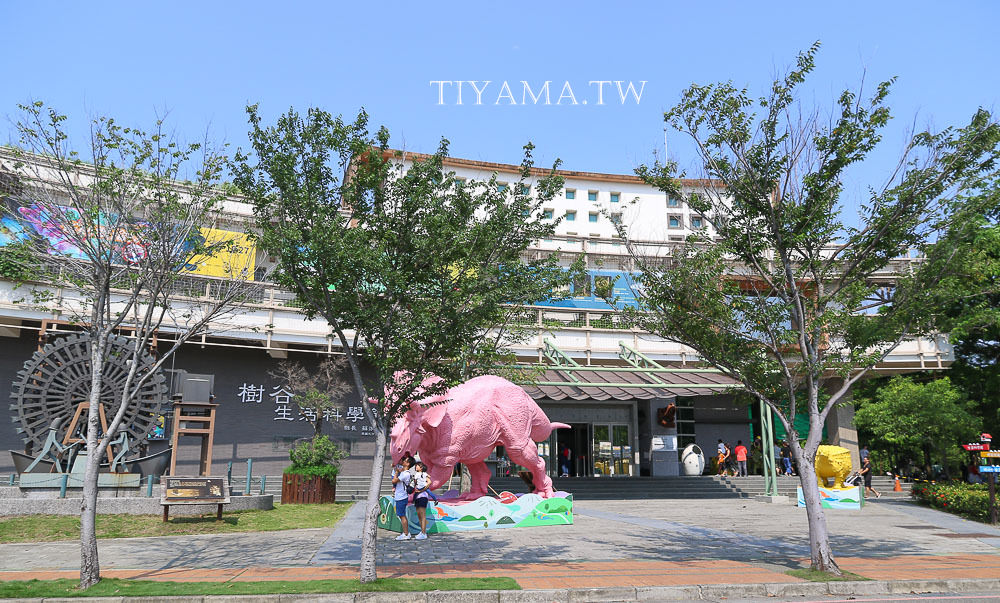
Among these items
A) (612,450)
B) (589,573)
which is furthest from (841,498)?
(589,573)

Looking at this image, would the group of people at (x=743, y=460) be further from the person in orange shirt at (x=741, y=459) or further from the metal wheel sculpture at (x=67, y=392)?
the metal wheel sculpture at (x=67, y=392)

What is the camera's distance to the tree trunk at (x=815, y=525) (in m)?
9.83

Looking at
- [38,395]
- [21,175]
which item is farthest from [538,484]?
[38,395]

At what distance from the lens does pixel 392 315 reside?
9.47m

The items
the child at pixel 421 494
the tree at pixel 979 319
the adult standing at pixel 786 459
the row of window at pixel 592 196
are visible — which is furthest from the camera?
the row of window at pixel 592 196

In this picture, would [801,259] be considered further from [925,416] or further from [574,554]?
[925,416]

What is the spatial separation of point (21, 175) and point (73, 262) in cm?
170

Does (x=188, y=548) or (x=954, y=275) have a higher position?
(x=954, y=275)

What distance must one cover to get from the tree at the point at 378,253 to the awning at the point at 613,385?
41.0ft

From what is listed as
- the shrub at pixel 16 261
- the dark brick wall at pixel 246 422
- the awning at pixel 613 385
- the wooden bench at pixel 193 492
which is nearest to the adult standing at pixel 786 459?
the awning at pixel 613 385

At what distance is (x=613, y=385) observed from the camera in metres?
23.3

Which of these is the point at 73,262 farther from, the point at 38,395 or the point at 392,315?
the point at 38,395

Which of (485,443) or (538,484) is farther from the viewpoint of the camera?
(538,484)

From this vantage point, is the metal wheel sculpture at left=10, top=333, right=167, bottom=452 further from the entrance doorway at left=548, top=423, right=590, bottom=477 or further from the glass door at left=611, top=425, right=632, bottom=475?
the glass door at left=611, top=425, right=632, bottom=475
